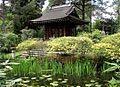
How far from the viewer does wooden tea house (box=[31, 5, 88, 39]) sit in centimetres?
2016

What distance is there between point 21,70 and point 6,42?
10428 millimetres

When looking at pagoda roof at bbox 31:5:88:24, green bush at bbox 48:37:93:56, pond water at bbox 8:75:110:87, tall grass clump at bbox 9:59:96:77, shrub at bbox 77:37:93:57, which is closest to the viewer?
pond water at bbox 8:75:110:87

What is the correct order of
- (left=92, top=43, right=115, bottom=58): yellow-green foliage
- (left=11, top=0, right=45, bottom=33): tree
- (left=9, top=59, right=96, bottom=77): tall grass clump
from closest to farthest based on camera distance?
(left=9, top=59, right=96, bottom=77): tall grass clump < (left=92, top=43, right=115, bottom=58): yellow-green foliage < (left=11, top=0, right=45, bottom=33): tree

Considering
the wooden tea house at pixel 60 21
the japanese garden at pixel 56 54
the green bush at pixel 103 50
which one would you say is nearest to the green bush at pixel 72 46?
the japanese garden at pixel 56 54

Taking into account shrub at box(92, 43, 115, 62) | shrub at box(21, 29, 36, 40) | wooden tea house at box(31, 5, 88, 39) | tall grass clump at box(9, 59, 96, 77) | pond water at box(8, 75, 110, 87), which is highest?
wooden tea house at box(31, 5, 88, 39)

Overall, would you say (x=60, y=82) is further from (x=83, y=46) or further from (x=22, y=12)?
(x=22, y=12)

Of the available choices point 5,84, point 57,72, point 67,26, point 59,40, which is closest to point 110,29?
point 67,26

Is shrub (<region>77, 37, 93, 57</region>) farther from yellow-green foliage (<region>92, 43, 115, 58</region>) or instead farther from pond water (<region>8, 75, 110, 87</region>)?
pond water (<region>8, 75, 110, 87</region>)

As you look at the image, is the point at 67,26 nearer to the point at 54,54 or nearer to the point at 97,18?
the point at 54,54

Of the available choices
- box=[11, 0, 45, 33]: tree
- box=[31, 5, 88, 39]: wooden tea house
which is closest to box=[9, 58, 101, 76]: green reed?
box=[31, 5, 88, 39]: wooden tea house

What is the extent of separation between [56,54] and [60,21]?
324 inches

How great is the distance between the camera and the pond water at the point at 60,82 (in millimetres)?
7398

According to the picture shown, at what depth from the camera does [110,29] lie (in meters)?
36.4

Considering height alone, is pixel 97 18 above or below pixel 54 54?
above
